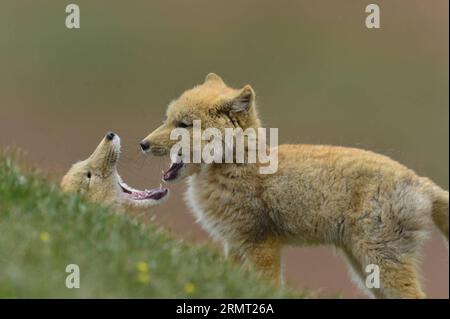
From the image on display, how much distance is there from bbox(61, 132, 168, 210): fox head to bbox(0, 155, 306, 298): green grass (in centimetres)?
158

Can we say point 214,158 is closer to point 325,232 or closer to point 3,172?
point 325,232

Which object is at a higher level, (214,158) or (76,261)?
(214,158)

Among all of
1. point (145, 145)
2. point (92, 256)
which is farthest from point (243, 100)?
point (92, 256)

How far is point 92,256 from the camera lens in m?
7.54

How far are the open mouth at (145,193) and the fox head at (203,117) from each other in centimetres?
39

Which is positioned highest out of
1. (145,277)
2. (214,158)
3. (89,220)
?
(214,158)

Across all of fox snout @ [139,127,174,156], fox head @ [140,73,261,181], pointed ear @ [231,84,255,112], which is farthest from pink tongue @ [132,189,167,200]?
pointed ear @ [231,84,255,112]

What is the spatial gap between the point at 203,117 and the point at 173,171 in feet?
2.11

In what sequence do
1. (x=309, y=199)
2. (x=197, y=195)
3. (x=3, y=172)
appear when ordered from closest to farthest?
(x=3, y=172), (x=309, y=199), (x=197, y=195)

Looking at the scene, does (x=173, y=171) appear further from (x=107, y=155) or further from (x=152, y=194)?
(x=107, y=155)

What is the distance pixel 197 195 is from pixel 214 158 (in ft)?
1.47

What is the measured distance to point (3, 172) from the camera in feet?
29.0

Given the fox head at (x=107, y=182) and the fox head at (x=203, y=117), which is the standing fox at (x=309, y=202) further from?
the fox head at (x=107, y=182)

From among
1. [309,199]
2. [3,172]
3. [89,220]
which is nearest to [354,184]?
[309,199]
